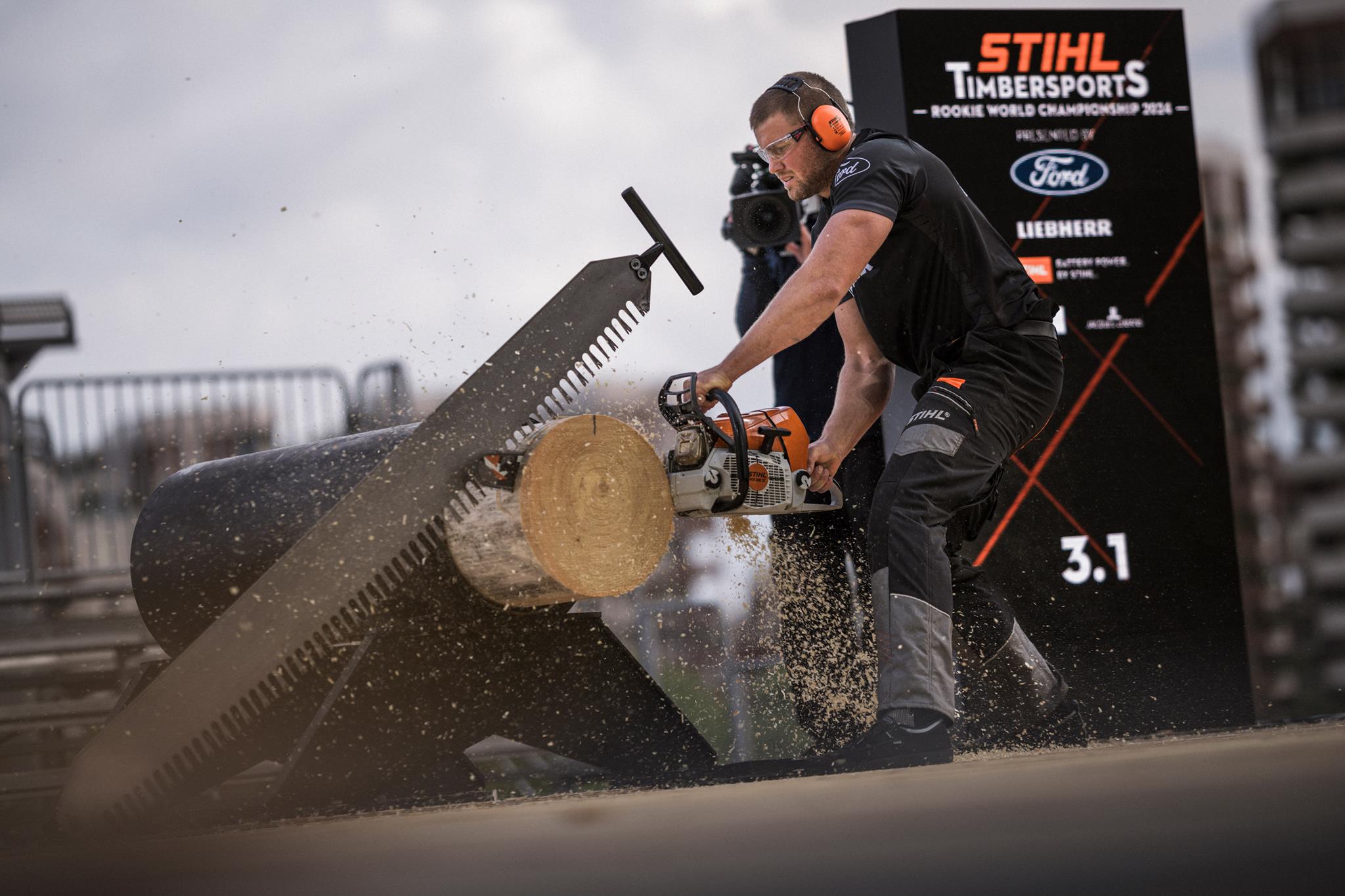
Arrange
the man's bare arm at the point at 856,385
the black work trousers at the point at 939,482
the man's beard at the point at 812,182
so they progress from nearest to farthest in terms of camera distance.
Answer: the black work trousers at the point at 939,482
the man's beard at the point at 812,182
the man's bare arm at the point at 856,385

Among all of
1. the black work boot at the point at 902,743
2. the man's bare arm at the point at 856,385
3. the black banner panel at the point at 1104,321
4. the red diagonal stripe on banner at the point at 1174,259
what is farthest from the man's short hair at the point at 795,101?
the red diagonal stripe on banner at the point at 1174,259

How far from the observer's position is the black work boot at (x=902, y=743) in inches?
118

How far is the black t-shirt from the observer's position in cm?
334

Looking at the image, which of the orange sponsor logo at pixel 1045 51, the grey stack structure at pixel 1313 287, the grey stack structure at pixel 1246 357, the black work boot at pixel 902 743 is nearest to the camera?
the black work boot at pixel 902 743

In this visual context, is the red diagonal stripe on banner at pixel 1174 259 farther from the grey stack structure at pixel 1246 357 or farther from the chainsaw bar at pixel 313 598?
the grey stack structure at pixel 1246 357

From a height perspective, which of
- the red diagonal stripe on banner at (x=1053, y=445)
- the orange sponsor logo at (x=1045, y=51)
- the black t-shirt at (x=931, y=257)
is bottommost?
the red diagonal stripe on banner at (x=1053, y=445)

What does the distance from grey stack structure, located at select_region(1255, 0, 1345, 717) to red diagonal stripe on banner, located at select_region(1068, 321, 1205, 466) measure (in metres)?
88.9

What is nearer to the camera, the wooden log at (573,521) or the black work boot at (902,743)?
the black work boot at (902,743)

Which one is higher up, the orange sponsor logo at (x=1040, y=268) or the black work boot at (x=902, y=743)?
the orange sponsor logo at (x=1040, y=268)

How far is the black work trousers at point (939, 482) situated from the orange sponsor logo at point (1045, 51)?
84.0 inches

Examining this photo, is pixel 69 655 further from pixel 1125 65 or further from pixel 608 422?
pixel 1125 65

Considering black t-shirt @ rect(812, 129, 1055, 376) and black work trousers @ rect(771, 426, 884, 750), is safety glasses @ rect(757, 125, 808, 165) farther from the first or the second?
black work trousers @ rect(771, 426, 884, 750)

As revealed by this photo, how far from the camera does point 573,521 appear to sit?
10.6ft

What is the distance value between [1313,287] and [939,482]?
104 meters
